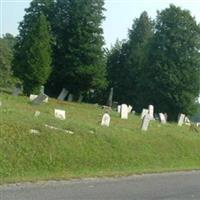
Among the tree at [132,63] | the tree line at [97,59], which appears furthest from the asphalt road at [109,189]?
the tree at [132,63]

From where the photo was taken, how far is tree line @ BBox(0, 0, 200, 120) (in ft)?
169

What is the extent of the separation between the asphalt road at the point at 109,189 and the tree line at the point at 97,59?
101ft

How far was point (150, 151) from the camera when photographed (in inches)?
1040

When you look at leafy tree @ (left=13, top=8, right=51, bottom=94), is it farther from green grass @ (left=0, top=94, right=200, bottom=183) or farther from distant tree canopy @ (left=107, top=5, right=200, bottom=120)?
green grass @ (left=0, top=94, right=200, bottom=183)

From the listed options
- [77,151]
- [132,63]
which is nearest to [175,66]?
[132,63]

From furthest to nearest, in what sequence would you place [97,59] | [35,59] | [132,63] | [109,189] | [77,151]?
[132,63], [97,59], [35,59], [77,151], [109,189]

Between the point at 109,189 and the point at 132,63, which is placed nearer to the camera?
the point at 109,189

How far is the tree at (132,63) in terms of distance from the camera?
69.7 meters

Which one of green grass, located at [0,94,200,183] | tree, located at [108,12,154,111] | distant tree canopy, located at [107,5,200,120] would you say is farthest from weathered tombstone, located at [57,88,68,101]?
green grass, located at [0,94,200,183]

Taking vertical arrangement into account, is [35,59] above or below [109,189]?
above

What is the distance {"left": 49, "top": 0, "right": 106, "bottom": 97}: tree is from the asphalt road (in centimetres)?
3880

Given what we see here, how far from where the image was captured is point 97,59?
59.6m

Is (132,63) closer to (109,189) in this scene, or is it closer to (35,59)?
(35,59)

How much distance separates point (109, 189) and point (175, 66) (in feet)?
163
